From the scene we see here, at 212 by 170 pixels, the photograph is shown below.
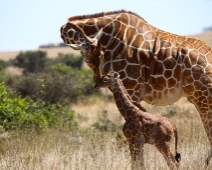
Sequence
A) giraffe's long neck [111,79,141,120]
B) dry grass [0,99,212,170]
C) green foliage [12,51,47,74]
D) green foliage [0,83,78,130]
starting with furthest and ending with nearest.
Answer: green foliage [12,51,47,74] < green foliage [0,83,78,130] < giraffe's long neck [111,79,141,120] < dry grass [0,99,212,170]

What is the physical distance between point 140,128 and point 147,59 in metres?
1.81

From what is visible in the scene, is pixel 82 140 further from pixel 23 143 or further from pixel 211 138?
pixel 211 138

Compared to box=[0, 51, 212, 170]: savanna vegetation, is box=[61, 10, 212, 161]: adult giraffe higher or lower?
higher

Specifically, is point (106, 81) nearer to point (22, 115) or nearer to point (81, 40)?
point (81, 40)

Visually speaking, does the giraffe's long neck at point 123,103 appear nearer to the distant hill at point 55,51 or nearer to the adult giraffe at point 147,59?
the adult giraffe at point 147,59

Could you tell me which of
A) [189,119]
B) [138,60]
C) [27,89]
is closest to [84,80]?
[27,89]

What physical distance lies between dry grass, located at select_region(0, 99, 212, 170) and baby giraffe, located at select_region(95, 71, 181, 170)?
26 centimetres

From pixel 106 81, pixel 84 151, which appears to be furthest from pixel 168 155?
pixel 84 151

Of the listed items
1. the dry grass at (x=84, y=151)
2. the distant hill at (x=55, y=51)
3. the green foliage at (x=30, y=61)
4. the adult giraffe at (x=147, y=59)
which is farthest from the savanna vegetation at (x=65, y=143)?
A: the distant hill at (x=55, y=51)

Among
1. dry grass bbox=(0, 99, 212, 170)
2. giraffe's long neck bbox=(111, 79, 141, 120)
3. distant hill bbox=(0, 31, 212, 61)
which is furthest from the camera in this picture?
distant hill bbox=(0, 31, 212, 61)

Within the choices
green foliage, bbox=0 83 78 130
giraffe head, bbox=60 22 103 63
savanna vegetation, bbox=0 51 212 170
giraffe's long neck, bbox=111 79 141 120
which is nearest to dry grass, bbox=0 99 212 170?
savanna vegetation, bbox=0 51 212 170

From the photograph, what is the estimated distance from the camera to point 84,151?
30.1 feet

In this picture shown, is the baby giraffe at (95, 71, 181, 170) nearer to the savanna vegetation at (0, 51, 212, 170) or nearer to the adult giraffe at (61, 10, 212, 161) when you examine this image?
the savanna vegetation at (0, 51, 212, 170)

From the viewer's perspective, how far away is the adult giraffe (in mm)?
9086
